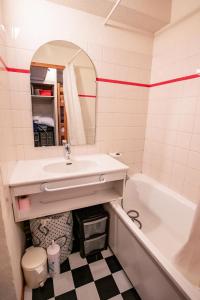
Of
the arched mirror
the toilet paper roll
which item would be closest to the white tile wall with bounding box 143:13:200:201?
the toilet paper roll

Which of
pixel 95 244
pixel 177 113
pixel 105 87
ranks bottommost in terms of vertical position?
pixel 95 244

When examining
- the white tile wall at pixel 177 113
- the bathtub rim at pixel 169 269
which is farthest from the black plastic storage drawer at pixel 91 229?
the white tile wall at pixel 177 113

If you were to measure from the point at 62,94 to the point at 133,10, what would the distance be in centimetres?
99

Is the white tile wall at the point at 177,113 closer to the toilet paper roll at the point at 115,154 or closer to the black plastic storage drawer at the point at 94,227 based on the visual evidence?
the toilet paper roll at the point at 115,154

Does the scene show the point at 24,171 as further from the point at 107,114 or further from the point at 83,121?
the point at 107,114

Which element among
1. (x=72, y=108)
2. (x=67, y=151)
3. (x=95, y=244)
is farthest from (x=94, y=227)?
(x=72, y=108)

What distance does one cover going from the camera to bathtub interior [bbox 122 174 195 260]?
1.40 m

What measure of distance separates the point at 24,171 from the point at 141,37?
176 centimetres

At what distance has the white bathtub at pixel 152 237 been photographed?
84 cm

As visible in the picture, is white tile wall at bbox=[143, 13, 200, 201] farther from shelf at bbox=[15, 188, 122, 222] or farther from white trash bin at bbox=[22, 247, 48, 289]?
white trash bin at bbox=[22, 247, 48, 289]

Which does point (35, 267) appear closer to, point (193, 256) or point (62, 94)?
point (193, 256)

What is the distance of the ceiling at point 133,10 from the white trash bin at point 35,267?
6.62ft

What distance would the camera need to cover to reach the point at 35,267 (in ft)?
3.57

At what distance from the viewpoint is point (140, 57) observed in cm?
166
